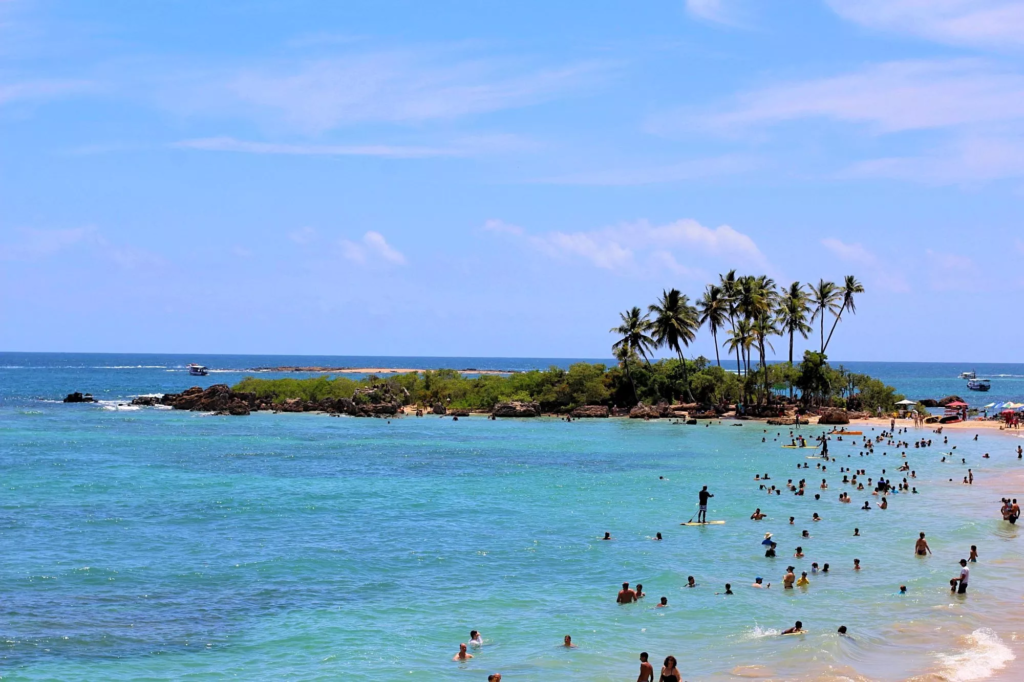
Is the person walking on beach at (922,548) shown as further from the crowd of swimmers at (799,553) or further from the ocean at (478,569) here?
the ocean at (478,569)

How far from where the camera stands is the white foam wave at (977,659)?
21.4 m

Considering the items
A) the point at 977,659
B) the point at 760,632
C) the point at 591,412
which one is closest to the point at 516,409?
the point at 591,412

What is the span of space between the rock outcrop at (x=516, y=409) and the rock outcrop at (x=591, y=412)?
13.9 feet

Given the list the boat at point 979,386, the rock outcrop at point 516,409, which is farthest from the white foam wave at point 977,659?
the boat at point 979,386

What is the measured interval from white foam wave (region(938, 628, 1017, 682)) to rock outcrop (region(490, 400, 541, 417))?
7925cm

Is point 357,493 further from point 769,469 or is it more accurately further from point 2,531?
point 769,469

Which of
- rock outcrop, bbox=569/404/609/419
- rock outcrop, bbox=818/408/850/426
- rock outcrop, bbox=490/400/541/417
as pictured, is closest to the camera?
rock outcrop, bbox=818/408/850/426

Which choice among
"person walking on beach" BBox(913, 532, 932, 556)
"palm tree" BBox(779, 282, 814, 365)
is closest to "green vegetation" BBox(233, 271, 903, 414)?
"palm tree" BBox(779, 282, 814, 365)

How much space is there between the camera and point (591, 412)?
Answer: 10244cm

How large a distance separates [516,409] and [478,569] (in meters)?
71.7

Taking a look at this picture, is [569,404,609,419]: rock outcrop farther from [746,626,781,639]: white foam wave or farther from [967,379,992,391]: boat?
[967,379,992,391]: boat

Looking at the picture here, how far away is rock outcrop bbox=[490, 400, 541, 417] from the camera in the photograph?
10338 centimetres

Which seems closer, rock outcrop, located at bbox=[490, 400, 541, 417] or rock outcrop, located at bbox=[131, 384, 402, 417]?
rock outcrop, located at bbox=[490, 400, 541, 417]

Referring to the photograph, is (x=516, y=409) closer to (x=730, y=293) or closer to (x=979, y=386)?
(x=730, y=293)
